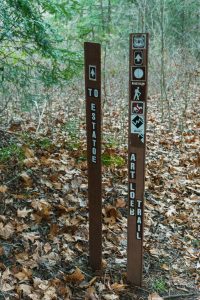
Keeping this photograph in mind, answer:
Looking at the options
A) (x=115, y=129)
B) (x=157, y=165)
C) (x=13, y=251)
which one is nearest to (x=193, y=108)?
(x=115, y=129)

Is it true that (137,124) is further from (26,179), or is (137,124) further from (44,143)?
(44,143)

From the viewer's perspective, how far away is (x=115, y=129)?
24.7 ft

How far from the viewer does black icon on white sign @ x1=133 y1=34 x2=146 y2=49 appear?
117 inches

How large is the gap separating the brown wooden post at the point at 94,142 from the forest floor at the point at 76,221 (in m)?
0.29

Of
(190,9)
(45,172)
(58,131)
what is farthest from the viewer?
(190,9)

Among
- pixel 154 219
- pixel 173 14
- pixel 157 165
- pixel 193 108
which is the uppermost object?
pixel 173 14

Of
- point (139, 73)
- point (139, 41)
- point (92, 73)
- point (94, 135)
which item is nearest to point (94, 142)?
point (94, 135)

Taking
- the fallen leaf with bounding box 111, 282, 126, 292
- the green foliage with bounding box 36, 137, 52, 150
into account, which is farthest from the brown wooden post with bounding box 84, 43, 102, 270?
the green foliage with bounding box 36, 137, 52, 150

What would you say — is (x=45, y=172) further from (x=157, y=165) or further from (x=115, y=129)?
(x=115, y=129)

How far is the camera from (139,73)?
3080 millimetres

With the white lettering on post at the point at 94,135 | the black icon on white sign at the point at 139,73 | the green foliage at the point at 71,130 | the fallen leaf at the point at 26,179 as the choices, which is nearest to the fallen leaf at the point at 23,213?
the fallen leaf at the point at 26,179

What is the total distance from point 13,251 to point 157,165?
341cm

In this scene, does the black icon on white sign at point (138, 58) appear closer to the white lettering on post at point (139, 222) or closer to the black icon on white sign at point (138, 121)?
the black icon on white sign at point (138, 121)

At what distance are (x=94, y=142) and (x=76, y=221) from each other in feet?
4.10
